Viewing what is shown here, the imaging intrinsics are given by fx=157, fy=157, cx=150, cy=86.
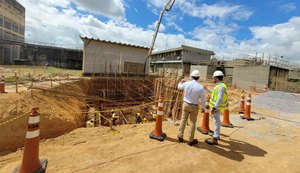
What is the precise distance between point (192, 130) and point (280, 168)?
6.31ft

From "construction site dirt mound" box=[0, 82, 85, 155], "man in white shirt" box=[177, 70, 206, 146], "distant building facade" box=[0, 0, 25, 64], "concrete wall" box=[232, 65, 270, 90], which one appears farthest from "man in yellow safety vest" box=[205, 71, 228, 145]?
"distant building facade" box=[0, 0, 25, 64]

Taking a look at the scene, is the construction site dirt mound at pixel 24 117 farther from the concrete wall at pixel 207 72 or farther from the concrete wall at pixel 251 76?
the concrete wall at pixel 207 72

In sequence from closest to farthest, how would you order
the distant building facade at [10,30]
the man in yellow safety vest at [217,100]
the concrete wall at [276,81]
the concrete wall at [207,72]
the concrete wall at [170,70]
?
the man in yellow safety vest at [217,100] → the concrete wall at [170,70] → the concrete wall at [276,81] → the concrete wall at [207,72] → the distant building facade at [10,30]

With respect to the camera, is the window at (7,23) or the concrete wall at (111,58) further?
the window at (7,23)

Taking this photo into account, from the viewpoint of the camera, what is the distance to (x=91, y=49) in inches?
647

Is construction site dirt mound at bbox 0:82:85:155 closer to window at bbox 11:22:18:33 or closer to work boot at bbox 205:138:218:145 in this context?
work boot at bbox 205:138:218:145

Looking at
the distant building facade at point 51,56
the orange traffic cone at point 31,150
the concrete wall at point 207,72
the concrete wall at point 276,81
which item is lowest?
the orange traffic cone at point 31,150

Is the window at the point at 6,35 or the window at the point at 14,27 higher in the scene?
the window at the point at 14,27

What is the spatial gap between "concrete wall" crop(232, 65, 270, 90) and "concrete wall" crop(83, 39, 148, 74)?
45.4 feet

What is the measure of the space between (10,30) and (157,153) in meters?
48.4

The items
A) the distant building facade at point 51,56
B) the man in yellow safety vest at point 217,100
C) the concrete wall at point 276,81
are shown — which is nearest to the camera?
the man in yellow safety vest at point 217,100

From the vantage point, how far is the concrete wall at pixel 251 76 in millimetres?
19734

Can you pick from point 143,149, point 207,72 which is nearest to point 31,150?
Result: point 143,149

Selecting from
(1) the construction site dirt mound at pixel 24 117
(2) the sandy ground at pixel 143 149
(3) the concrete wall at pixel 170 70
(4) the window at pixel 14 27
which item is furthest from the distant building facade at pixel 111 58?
(4) the window at pixel 14 27
